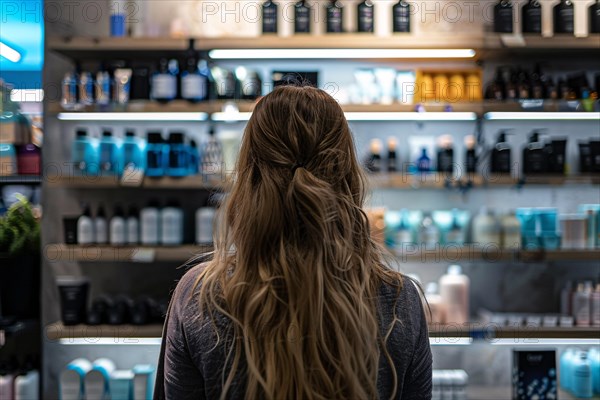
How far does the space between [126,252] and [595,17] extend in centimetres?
250

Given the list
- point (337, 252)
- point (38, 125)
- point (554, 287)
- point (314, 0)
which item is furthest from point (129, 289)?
point (337, 252)

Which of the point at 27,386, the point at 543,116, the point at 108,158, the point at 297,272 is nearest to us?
the point at 297,272

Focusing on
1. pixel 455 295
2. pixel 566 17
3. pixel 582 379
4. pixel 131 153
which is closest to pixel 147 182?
pixel 131 153

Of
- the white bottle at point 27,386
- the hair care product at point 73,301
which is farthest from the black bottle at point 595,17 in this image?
the white bottle at point 27,386

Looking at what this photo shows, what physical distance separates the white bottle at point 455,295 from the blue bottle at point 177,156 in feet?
4.53

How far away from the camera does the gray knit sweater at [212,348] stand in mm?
1118

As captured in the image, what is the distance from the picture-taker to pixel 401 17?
3.00 meters

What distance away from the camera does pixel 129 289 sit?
335 cm

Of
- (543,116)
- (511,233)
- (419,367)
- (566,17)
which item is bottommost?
(419,367)

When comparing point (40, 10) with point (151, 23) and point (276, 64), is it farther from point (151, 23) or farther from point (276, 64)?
point (276, 64)

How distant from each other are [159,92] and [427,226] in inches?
56.7

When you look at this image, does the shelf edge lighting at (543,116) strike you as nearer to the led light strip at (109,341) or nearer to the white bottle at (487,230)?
the white bottle at (487,230)

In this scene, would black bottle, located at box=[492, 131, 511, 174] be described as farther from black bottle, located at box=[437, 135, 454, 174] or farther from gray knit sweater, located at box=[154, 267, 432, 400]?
gray knit sweater, located at box=[154, 267, 432, 400]

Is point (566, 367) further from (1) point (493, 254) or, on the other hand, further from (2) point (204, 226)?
(2) point (204, 226)
